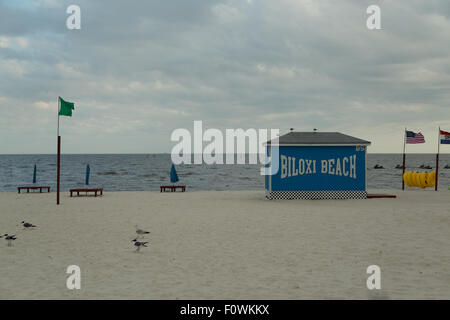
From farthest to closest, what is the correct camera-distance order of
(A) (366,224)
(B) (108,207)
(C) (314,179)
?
(C) (314,179) < (B) (108,207) < (A) (366,224)

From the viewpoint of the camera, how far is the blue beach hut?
22.8m

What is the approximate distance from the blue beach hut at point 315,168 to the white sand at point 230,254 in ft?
17.5

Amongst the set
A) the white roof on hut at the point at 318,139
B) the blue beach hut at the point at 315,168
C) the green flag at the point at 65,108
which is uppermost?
the green flag at the point at 65,108

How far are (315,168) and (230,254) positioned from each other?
14087mm

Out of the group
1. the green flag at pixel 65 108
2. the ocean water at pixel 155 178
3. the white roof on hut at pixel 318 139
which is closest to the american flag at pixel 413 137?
the white roof on hut at pixel 318 139

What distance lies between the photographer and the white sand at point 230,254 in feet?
23.6

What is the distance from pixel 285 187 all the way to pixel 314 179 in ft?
5.72

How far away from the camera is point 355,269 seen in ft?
27.9

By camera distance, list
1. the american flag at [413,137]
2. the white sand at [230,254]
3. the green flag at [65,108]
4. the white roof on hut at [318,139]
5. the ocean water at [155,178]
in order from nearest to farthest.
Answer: the white sand at [230,254]
the green flag at [65,108]
the white roof on hut at [318,139]
the american flag at [413,137]
the ocean water at [155,178]

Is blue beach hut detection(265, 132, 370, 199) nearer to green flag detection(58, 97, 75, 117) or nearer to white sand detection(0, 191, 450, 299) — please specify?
white sand detection(0, 191, 450, 299)

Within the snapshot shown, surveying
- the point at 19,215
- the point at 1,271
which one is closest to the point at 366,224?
A: the point at 1,271

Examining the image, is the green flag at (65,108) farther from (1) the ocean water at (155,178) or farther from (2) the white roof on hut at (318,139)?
(1) the ocean water at (155,178)

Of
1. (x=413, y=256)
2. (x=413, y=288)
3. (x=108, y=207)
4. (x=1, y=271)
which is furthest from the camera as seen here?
(x=108, y=207)

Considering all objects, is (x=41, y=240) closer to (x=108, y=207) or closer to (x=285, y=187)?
(x=108, y=207)
